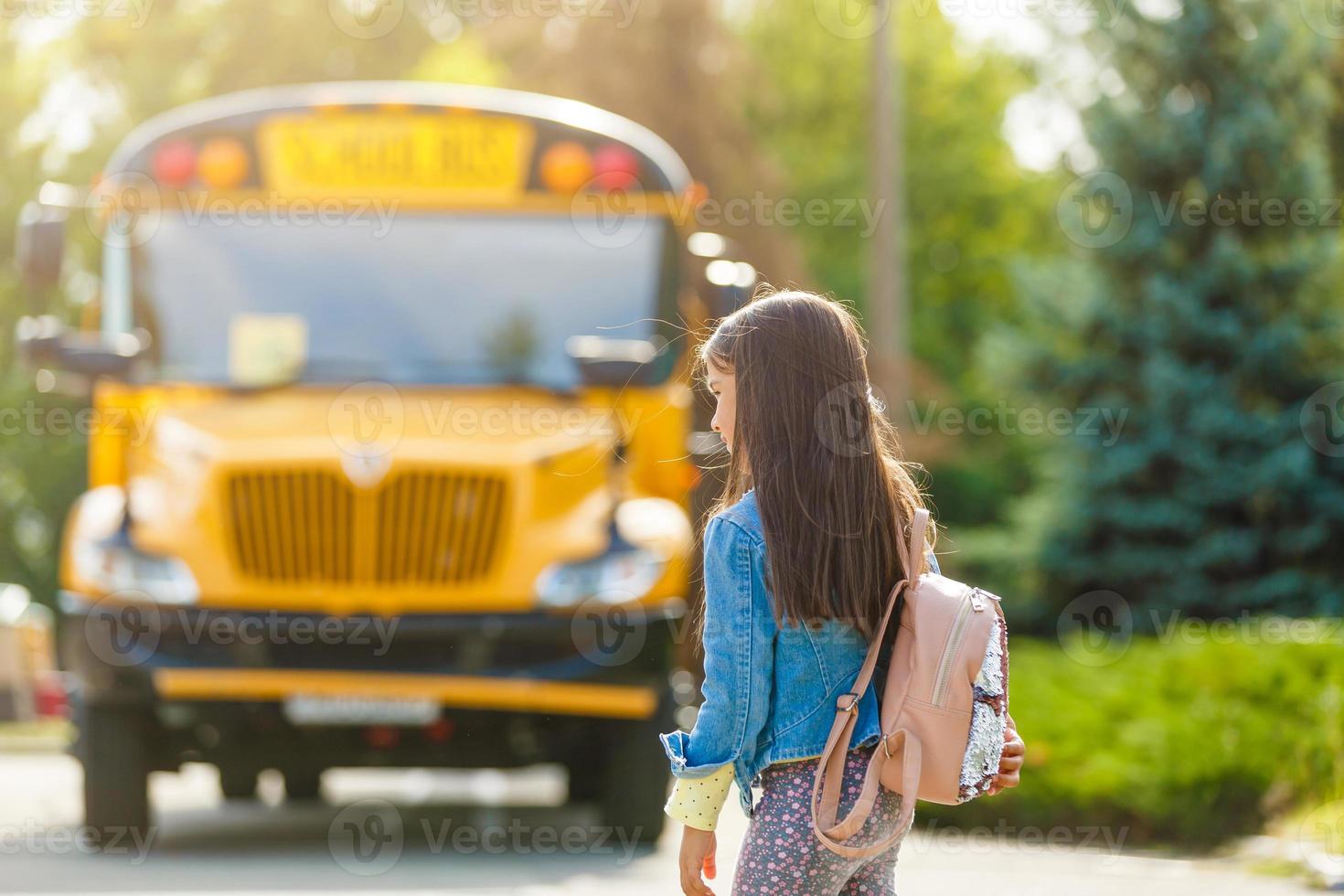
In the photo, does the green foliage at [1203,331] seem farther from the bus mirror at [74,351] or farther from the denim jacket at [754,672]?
the denim jacket at [754,672]

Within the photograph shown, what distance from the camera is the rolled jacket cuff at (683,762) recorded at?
3.25 metres

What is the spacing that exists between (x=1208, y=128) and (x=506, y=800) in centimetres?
808

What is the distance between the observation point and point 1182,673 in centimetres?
989

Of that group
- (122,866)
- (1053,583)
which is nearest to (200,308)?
(122,866)

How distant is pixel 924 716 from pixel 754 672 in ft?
0.90

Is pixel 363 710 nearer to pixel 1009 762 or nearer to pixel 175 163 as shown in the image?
pixel 175 163

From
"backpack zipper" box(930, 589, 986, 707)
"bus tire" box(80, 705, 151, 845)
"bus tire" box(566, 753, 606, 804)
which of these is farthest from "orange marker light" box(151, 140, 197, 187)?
"backpack zipper" box(930, 589, 986, 707)

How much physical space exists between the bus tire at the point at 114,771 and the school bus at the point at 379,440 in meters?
0.01

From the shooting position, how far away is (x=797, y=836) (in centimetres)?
321

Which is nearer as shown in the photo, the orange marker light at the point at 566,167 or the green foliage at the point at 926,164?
the orange marker light at the point at 566,167

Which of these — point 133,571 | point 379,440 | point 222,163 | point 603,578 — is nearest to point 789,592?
point 603,578

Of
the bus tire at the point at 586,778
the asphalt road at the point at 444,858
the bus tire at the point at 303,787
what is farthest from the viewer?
the bus tire at the point at 303,787

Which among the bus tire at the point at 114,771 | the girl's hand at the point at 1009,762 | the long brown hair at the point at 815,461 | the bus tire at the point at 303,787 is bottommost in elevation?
the bus tire at the point at 303,787

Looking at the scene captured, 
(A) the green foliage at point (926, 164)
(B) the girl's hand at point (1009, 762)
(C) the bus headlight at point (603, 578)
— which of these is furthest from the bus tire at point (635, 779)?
(A) the green foliage at point (926, 164)
